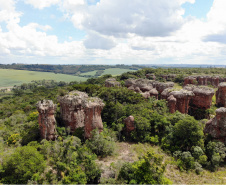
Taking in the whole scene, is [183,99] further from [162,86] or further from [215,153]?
[162,86]

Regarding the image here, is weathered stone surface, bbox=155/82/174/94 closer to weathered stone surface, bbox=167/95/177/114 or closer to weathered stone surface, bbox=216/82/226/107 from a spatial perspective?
weathered stone surface, bbox=216/82/226/107

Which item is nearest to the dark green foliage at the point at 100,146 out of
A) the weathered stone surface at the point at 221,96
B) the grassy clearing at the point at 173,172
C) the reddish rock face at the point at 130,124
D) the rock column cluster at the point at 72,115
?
the grassy clearing at the point at 173,172

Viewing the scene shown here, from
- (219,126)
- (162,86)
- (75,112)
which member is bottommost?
(219,126)

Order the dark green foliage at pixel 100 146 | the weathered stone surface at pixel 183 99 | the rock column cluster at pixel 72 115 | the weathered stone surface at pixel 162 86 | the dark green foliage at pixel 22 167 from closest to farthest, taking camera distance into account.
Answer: the dark green foliage at pixel 22 167 → the dark green foliage at pixel 100 146 → the rock column cluster at pixel 72 115 → the weathered stone surface at pixel 183 99 → the weathered stone surface at pixel 162 86

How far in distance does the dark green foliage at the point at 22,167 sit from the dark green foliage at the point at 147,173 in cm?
1084

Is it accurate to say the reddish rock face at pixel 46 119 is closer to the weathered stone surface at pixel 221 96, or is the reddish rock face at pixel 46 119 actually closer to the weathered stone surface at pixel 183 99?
the weathered stone surface at pixel 183 99

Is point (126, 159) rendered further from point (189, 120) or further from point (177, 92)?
point (177, 92)

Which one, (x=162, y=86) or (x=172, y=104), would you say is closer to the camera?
(x=172, y=104)

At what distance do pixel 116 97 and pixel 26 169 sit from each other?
2852cm

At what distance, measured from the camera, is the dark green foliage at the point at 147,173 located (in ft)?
63.1

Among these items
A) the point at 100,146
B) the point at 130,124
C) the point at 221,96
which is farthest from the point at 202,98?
the point at 100,146

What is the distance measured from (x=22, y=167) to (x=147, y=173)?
50.6 ft

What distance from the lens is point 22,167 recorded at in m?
19.9

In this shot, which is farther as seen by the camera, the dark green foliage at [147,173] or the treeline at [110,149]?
the treeline at [110,149]
